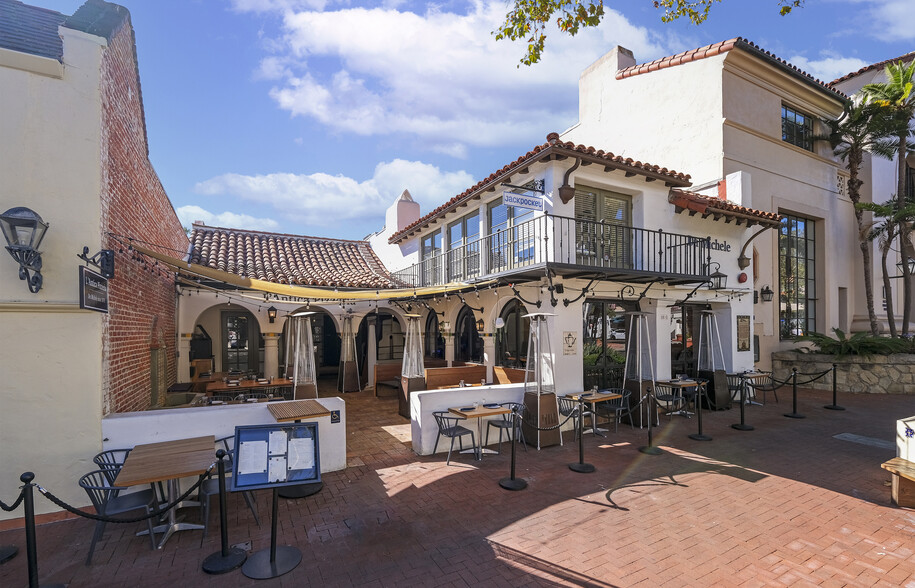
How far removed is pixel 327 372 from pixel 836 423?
51.2 ft

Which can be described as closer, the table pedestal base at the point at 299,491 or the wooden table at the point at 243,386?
the table pedestal base at the point at 299,491

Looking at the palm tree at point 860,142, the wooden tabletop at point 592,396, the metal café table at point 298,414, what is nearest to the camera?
the metal café table at point 298,414

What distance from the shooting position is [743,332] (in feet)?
39.4

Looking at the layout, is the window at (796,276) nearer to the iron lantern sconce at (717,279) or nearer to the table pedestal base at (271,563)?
the iron lantern sconce at (717,279)

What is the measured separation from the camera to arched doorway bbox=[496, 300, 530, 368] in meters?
10.4

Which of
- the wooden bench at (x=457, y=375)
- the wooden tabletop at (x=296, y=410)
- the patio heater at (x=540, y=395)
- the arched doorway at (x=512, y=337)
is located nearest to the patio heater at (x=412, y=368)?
the wooden bench at (x=457, y=375)

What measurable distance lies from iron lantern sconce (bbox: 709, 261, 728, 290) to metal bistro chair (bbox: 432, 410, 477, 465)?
7331 mm

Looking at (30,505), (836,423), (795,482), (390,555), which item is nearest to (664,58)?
(836,423)

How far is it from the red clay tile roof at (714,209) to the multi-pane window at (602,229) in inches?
51.2

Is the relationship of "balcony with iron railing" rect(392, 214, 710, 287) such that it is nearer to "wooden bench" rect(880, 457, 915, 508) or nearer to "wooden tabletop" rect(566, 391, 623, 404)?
"wooden tabletop" rect(566, 391, 623, 404)

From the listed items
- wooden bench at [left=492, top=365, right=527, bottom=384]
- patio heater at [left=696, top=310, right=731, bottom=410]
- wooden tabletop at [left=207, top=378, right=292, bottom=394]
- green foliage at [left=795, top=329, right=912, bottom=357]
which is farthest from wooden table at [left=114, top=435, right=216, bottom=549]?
green foliage at [left=795, top=329, right=912, bottom=357]

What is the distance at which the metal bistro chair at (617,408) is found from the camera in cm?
915

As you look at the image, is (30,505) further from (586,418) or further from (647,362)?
(647,362)

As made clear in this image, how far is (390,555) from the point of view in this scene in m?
4.40
